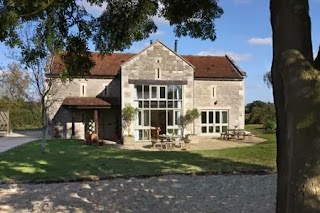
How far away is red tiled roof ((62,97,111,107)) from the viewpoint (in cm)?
3175

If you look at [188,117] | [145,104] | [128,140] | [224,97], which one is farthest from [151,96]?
[224,97]

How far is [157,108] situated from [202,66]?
25.8 feet

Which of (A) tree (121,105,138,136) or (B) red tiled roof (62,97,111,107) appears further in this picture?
(B) red tiled roof (62,97,111,107)

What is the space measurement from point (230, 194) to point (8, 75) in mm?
30252

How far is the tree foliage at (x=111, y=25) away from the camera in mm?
6707

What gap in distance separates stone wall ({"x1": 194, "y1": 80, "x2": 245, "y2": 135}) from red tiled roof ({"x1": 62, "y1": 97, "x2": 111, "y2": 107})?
7.57 m

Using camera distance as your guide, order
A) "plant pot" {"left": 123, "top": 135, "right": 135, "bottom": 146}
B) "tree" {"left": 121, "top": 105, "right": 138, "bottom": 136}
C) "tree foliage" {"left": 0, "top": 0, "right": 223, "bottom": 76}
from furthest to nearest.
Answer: "tree" {"left": 121, "top": 105, "right": 138, "bottom": 136}, "plant pot" {"left": 123, "top": 135, "right": 135, "bottom": 146}, "tree foliage" {"left": 0, "top": 0, "right": 223, "bottom": 76}

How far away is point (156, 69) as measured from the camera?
31812 millimetres

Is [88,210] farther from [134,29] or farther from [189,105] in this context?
[189,105]

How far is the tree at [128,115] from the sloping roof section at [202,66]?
15.5ft

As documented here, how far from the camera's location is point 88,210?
7.88 meters

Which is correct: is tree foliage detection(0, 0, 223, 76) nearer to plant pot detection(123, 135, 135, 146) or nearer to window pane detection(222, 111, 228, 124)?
plant pot detection(123, 135, 135, 146)

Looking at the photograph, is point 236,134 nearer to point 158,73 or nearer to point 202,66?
point 158,73

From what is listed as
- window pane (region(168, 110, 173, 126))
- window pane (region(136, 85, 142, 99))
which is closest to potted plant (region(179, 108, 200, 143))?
window pane (region(168, 110, 173, 126))
